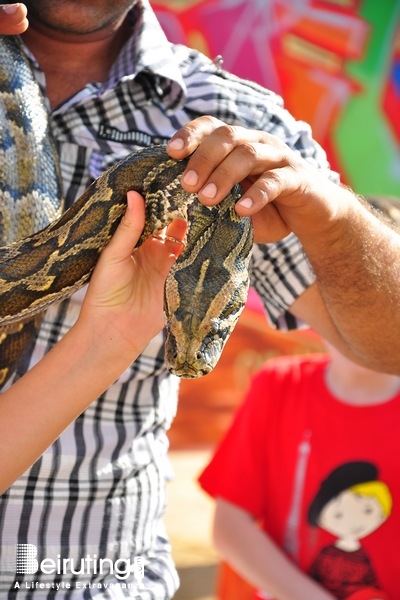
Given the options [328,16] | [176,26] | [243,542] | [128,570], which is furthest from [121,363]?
[328,16]

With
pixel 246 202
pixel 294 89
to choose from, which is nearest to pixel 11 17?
pixel 246 202

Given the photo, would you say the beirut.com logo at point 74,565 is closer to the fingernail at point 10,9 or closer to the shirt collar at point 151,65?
the shirt collar at point 151,65

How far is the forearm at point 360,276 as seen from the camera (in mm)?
2682

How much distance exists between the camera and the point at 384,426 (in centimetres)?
400

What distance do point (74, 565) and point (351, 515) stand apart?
147 centimetres

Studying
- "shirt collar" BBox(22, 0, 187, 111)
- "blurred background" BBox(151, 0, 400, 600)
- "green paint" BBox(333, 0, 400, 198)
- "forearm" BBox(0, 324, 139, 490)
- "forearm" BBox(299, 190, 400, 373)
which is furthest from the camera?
"green paint" BBox(333, 0, 400, 198)

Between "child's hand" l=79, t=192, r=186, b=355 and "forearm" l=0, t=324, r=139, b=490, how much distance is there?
0.13ft

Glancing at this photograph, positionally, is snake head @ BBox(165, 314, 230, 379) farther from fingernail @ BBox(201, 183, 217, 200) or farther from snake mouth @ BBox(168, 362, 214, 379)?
fingernail @ BBox(201, 183, 217, 200)

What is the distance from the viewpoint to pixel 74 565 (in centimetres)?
283

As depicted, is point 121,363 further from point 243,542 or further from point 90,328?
point 243,542

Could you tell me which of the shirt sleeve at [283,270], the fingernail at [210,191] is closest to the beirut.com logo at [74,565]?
the shirt sleeve at [283,270]

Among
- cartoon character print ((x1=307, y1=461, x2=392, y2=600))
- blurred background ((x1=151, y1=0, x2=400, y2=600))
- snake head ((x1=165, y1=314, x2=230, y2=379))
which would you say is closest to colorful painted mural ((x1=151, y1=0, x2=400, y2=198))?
blurred background ((x1=151, y1=0, x2=400, y2=600))

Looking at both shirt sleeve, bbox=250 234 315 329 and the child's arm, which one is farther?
the child's arm

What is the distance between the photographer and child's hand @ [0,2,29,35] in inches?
103
